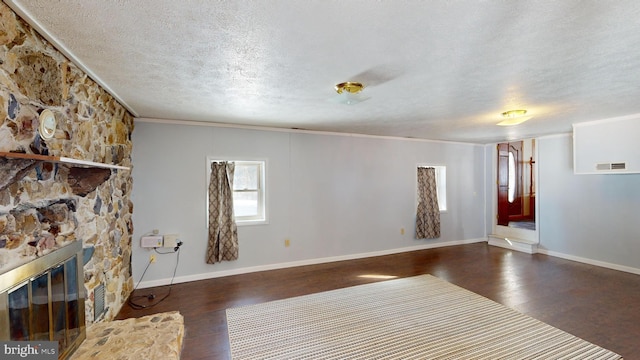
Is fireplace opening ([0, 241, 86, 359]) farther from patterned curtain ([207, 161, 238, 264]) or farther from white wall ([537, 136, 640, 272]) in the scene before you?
white wall ([537, 136, 640, 272])

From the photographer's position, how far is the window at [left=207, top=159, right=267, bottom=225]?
4.48 m

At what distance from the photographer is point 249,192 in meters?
4.54

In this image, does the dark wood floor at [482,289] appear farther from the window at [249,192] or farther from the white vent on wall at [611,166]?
the white vent on wall at [611,166]

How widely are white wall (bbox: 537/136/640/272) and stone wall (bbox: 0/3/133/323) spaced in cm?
603

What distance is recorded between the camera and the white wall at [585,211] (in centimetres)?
441

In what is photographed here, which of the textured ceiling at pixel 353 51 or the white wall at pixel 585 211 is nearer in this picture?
the textured ceiling at pixel 353 51

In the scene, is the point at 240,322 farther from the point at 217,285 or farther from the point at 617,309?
the point at 617,309

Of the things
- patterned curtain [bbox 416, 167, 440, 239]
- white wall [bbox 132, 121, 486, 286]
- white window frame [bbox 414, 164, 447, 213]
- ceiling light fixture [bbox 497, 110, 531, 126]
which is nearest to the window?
white wall [bbox 132, 121, 486, 286]

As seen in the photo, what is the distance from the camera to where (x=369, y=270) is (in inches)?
177

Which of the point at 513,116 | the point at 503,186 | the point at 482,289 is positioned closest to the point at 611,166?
the point at 513,116

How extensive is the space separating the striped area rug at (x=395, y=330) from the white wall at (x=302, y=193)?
132 cm

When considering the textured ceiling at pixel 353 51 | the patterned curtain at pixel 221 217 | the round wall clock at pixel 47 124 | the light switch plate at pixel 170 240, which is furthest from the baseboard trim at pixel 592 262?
the round wall clock at pixel 47 124

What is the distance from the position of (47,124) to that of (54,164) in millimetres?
276
